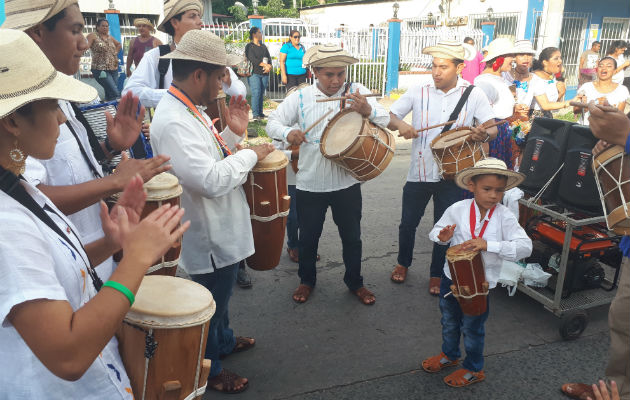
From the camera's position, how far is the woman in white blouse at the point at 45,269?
122 centimetres

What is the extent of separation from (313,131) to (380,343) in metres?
1.76

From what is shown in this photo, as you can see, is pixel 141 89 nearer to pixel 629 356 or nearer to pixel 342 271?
pixel 342 271

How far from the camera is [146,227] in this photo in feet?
4.86

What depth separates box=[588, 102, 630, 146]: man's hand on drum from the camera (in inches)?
89.3

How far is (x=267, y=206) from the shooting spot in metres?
3.03

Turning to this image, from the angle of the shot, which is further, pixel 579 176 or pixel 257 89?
pixel 257 89

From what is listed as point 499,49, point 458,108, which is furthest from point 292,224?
point 499,49

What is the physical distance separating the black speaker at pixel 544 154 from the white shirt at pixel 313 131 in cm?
132

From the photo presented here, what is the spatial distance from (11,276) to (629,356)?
3045 millimetres

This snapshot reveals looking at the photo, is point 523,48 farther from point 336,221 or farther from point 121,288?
point 121,288

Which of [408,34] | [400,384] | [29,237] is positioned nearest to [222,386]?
[400,384]

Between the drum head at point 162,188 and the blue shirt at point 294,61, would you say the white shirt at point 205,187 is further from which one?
the blue shirt at point 294,61

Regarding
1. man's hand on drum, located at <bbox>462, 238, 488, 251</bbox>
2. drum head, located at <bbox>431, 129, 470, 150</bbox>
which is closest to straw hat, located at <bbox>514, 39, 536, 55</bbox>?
drum head, located at <bbox>431, 129, 470, 150</bbox>

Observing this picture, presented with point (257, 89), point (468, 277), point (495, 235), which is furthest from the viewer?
point (257, 89)
